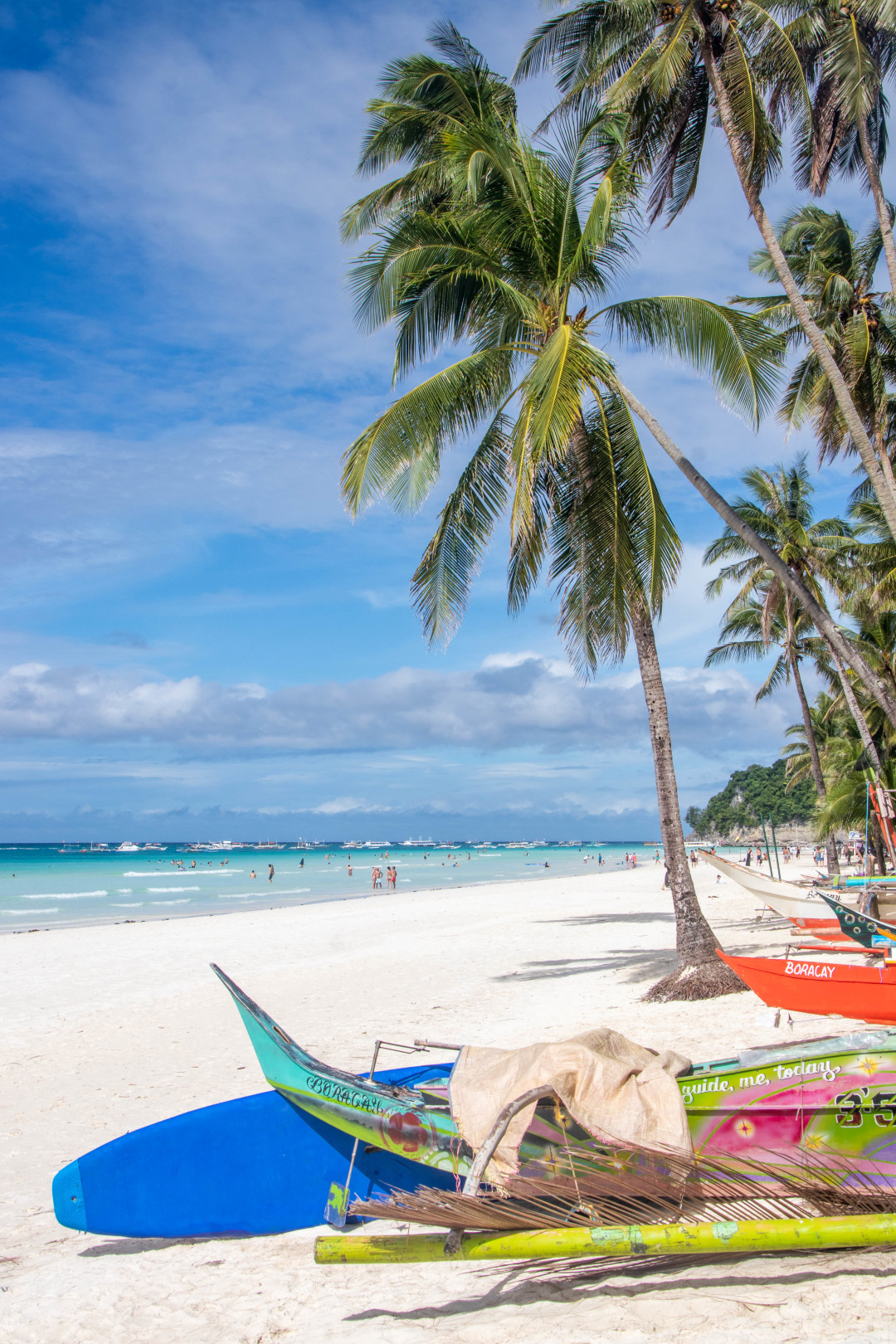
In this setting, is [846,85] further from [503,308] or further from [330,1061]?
[330,1061]

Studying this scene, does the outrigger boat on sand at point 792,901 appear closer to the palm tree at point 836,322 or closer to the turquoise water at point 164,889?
the palm tree at point 836,322

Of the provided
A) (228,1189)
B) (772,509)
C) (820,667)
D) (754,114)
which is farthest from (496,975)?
(820,667)

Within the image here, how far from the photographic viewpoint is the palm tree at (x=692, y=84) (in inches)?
382

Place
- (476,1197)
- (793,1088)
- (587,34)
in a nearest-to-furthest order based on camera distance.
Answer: (476,1197)
(793,1088)
(587,34)

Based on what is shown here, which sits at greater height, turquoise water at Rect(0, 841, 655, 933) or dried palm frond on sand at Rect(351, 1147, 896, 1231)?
dried palm frond on sand at Rect(351, 1147, 896, 1231)

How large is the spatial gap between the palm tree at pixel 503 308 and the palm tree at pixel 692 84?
80 centimetres

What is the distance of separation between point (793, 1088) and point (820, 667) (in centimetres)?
2838

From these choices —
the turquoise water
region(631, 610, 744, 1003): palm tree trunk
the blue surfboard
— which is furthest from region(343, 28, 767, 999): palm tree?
the turquoise water

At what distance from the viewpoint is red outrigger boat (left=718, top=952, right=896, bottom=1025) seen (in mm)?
6547

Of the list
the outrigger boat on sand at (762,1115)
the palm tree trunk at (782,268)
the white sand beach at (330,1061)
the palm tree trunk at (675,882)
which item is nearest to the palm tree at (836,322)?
the palm tree trunk at (782,268)

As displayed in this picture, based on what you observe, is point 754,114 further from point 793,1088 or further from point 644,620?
point 793,1088

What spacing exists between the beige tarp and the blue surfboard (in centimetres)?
85

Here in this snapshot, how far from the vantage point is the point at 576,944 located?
1630 cm

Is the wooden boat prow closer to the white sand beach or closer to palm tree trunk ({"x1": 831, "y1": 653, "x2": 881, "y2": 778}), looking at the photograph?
the white sand beach
